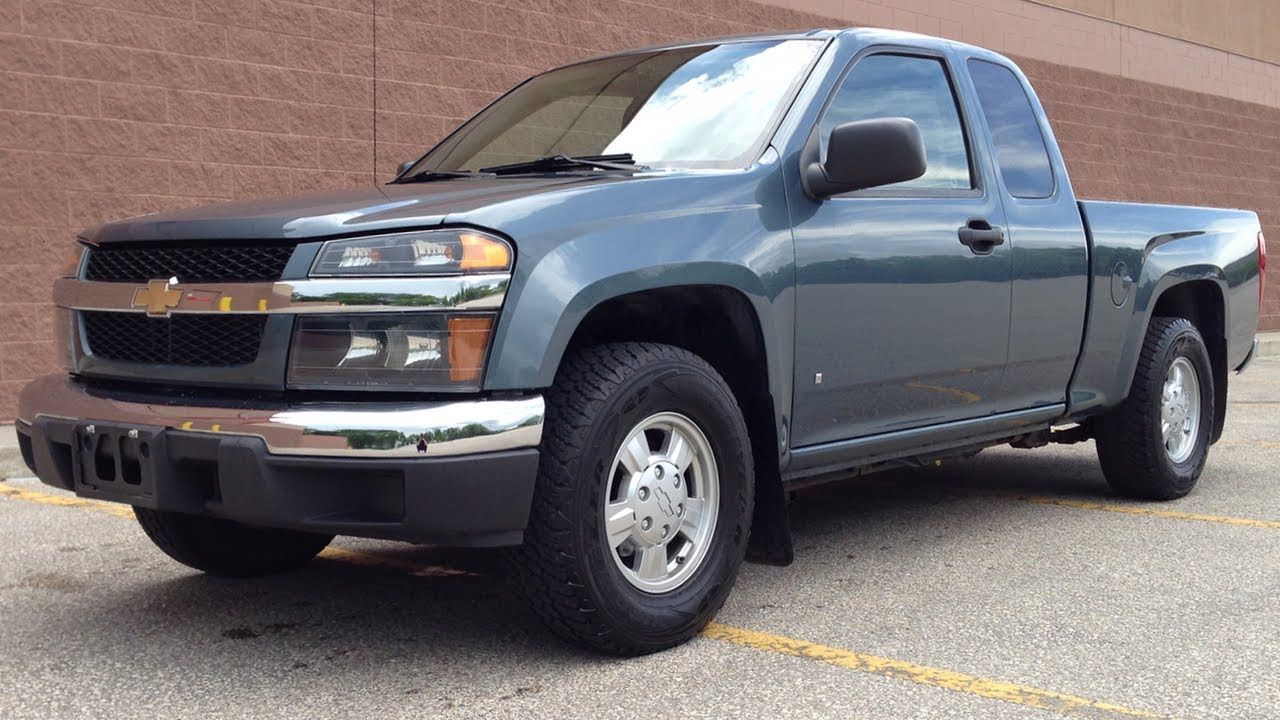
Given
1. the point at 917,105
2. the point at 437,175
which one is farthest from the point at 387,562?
the point at 917,105

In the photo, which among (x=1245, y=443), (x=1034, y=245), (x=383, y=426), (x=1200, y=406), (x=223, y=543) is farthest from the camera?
(x=1245, y=443)

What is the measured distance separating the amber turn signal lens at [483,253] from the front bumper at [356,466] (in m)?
0.34

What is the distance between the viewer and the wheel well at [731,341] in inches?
162

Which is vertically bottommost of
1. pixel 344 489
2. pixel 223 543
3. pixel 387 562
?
pixel 387 562

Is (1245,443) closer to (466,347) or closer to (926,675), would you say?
(926,675)

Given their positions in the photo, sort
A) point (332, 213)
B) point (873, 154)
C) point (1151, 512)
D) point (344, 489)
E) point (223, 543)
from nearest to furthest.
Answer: point (344, 489) → point (332, 213) → point (873, 154) → point (223, 543) → point (1151, 512)

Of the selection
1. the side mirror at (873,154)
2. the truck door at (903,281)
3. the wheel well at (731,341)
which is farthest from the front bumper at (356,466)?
the side mirror at (873,154)

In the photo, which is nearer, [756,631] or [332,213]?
[332,213]

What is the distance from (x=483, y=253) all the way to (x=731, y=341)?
42.6 inches

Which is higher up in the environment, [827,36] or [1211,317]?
[827,36]

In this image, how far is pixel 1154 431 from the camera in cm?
614

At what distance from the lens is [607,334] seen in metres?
4.14

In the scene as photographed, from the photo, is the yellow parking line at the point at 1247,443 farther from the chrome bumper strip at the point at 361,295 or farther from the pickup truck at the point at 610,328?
the chrome bumper strip at the point at 361,295

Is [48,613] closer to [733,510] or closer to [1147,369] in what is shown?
[733,510]
